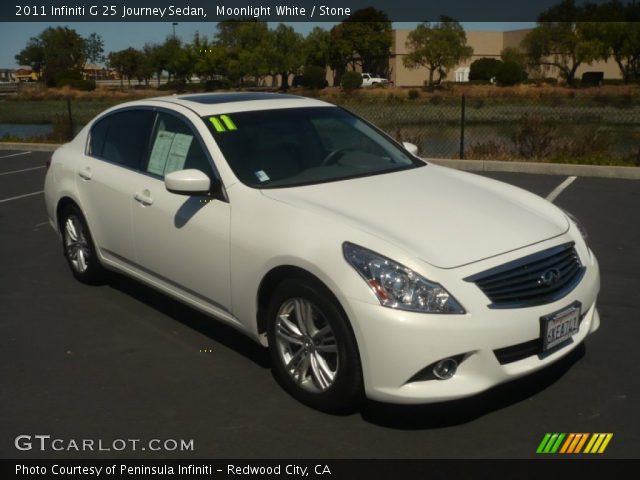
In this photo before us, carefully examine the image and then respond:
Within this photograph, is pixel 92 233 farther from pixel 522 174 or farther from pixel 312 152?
pixel 522 174

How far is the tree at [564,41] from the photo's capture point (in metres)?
56.7

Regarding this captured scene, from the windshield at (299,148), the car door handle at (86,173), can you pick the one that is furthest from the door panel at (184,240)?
the car door handle at (86,173)

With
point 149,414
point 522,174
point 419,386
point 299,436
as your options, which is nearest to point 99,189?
point 149,414

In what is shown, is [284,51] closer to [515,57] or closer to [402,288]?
[515,57]

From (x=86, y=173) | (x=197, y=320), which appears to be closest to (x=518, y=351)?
(x=197, y=320)

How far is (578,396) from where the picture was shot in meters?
4.14

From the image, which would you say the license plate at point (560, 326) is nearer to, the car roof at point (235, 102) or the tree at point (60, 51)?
the car roof at point (235, 102)

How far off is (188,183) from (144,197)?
833 millimetres

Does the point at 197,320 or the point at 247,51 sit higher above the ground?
the point at 247,51

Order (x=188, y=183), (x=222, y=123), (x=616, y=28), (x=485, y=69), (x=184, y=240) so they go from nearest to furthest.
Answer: (x=188, y=183) → (x=184, y=240) → (x=222, y=123) → (x=616, y=28) → (x=485, y=69)

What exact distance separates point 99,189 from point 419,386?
3.28 metres

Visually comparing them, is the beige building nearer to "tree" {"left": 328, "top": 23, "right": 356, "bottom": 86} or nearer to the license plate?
"tree" {"left": 328, "top": 23, "right": 356, "bottom": 86}

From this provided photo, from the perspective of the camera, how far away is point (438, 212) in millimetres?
4203

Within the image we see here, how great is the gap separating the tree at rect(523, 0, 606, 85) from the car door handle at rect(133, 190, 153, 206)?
186 ft
